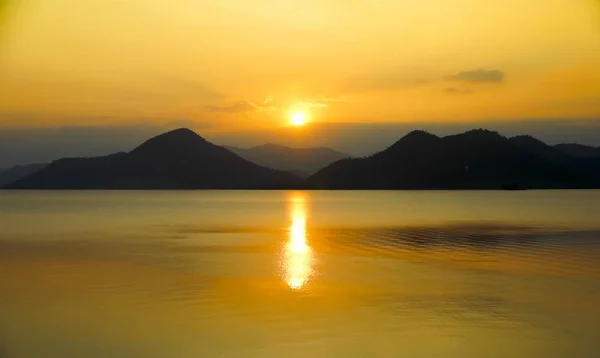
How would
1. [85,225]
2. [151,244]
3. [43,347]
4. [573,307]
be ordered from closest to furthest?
[43,347] < [573,307] < [151,244] < [85,225]

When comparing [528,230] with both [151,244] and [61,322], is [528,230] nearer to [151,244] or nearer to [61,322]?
[151,244]

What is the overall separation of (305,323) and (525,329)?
16.4 ft

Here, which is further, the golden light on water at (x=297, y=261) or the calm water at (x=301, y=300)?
the golden light on water at (x=297, y=261)

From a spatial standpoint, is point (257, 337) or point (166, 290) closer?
point (257, 337)

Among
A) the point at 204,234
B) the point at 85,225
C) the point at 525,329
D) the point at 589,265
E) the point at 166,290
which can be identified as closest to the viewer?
A: the point at 525,329

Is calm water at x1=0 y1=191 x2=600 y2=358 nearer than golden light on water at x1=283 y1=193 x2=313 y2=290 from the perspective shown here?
Yes

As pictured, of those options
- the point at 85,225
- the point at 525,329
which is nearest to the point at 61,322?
the point at 525,329

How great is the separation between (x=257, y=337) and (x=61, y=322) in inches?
202

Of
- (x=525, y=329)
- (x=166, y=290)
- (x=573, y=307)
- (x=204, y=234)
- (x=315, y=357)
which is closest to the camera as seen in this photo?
(x=315, y=357)

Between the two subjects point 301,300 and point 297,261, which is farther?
point 297,261

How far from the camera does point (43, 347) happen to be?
14445 millimetres

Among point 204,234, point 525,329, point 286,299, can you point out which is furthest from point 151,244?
point 525,329

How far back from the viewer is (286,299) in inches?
771

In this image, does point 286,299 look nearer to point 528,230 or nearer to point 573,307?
point 573,307
